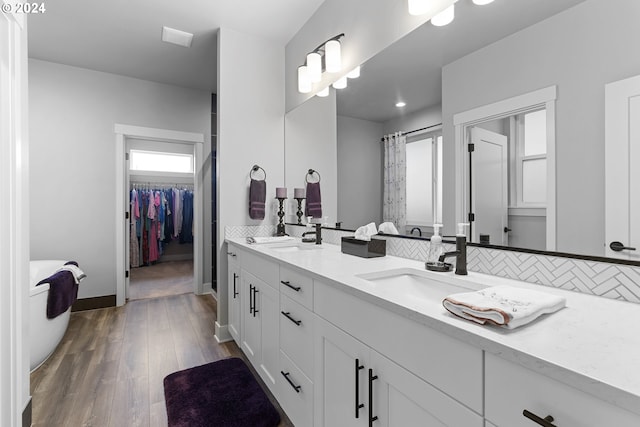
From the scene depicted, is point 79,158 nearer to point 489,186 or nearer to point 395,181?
point 395,181

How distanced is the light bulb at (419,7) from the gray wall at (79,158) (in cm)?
340

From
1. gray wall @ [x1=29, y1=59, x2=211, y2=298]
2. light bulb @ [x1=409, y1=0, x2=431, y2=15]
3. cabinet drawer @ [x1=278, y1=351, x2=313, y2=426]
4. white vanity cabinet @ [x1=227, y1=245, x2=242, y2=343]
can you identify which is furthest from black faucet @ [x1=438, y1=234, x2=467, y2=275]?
gray wall @ [x1=29, y1=59, x2=211, y2=298]

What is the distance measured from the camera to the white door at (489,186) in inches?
44.9

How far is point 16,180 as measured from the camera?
1.47 m

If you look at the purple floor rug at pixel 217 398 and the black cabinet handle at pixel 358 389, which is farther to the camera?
the purple floor rug at pixel 217 398

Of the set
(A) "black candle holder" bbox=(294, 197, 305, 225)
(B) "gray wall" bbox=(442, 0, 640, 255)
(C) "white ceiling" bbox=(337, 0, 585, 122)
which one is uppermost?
(C) "white ceiling" bbox=(337, 0, 585, 122)

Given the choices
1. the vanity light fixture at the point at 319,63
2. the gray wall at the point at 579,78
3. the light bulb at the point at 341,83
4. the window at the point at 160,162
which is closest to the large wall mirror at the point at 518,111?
the gray wall at the point at 579,78

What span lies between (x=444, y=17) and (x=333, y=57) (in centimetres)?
91

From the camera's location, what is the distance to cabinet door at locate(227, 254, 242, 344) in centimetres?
232

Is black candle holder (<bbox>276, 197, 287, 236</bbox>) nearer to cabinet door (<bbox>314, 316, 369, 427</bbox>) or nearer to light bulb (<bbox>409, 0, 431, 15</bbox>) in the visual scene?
cabinet door (<bbox>314, 316, 369, 427</bbox>)

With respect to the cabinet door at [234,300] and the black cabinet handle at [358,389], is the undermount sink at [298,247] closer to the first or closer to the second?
the cabinet door at [234,300]

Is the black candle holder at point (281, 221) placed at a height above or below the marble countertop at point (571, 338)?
above

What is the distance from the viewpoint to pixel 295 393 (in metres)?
1.42

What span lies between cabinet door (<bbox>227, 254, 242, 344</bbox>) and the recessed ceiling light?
2036mm
